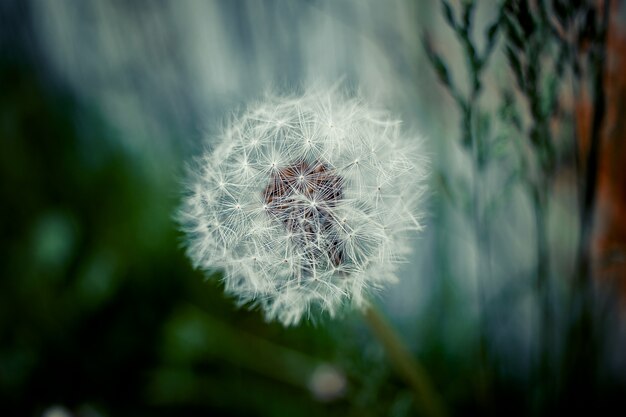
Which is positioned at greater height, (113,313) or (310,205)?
(310,205)

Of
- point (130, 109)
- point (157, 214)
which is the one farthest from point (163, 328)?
point (130, 109)

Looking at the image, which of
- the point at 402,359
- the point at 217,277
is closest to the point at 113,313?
the point at 217,277

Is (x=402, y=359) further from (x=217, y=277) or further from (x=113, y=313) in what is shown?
(x=113, y=313)

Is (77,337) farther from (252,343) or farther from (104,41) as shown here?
(104,41)

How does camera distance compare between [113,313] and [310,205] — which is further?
[113,313]

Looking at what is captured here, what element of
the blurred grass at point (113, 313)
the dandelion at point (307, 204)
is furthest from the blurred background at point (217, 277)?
the dandelion at point (307, 204)

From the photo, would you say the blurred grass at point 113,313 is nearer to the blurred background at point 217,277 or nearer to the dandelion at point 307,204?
the blurred background at point 217,277
